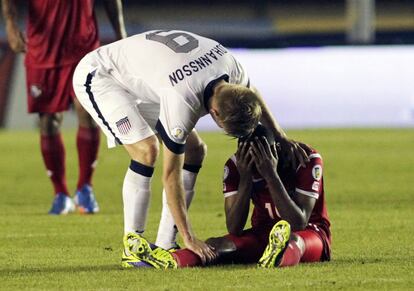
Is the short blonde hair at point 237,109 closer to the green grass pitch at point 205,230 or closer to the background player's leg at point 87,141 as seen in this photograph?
the green grass pitch at point 205,230

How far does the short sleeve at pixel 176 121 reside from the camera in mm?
6969

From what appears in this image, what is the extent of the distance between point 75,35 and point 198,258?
4.36 m

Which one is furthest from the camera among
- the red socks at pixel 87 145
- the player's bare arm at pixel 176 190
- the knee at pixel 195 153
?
the red socks at pixel 87 145

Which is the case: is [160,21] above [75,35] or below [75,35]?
below

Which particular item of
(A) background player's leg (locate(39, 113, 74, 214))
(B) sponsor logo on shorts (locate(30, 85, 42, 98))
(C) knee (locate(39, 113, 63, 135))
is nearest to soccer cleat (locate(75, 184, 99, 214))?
(A) background player's leg (locate(39, 113, 74, 214))

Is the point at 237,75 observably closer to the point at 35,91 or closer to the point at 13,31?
the point at 13,31

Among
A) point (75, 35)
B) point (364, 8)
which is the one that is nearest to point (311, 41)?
point (364, 8)

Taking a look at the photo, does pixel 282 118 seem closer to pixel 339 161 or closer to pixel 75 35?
pixel 339 161

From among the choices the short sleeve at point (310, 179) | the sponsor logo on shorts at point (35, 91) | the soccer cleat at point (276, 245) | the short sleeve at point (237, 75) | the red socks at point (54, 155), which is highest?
the short sleeve at point (237, 75)

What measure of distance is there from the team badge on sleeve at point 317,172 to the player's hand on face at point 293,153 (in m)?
0.06

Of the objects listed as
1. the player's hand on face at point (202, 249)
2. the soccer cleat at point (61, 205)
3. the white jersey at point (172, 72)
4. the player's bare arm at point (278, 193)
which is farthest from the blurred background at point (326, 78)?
the player's hand on face at point (202, 249)

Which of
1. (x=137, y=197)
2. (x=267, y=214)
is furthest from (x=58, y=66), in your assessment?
(x=267, y=214)

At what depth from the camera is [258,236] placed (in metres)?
7.60

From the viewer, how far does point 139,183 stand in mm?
7703
